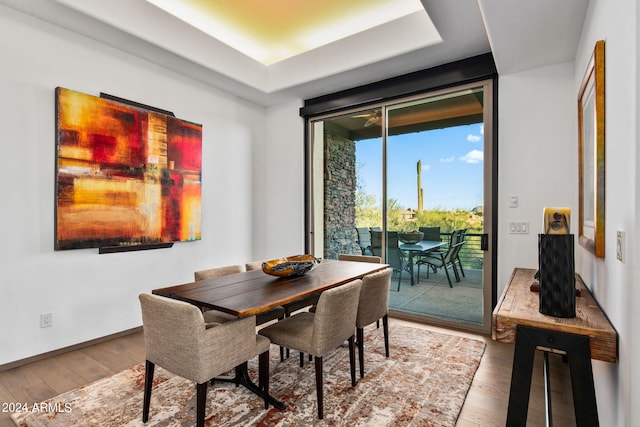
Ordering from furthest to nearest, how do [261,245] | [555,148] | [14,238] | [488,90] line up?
[261,245] < [488,90] < [555,148] < [14,238]

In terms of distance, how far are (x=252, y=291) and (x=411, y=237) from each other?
2.27 metres

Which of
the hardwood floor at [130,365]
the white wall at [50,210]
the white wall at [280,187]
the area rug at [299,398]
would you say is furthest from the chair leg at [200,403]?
the white wall at [280,187]

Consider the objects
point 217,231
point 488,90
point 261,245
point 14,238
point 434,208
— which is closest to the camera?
point 14,238

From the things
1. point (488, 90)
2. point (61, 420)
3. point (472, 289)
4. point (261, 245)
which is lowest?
point (61, 420)

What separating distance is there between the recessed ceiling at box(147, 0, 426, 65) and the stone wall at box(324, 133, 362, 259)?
127 cm

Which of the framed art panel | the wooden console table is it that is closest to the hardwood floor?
the wooden console table

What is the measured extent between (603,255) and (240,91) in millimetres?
3971

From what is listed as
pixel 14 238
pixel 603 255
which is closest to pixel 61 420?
pixel 14 238

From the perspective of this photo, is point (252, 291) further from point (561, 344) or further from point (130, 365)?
point (561, 344)

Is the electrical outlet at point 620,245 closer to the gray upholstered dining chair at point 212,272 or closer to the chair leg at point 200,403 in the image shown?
the chair leg at point 200,403

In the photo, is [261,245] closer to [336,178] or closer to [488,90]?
[336,178]

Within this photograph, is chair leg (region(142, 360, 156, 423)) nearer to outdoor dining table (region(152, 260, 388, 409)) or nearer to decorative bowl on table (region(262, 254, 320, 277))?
outdoor dining table (region(152, 260, 388, 409))

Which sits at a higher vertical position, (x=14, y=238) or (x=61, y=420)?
(x=14, y=238)

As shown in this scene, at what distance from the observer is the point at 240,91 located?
13.8ft
